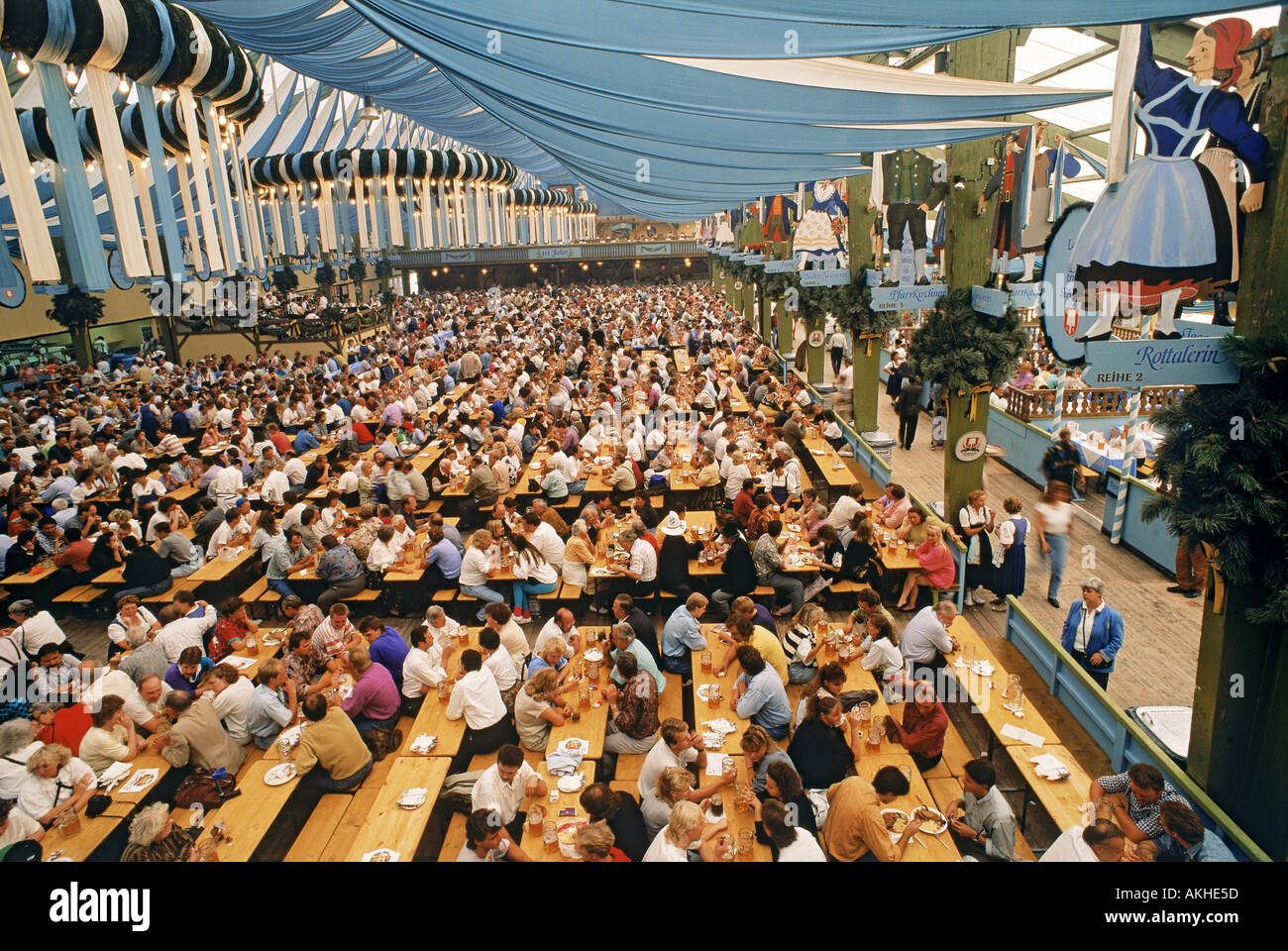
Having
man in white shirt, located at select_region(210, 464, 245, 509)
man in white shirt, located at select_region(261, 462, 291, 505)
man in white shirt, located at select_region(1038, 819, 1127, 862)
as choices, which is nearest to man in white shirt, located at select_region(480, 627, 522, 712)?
man in white shirt, located at select_region(1038, 819, 1127, 862)

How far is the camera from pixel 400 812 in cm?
398

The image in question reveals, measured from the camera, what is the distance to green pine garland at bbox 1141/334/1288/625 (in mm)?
3307

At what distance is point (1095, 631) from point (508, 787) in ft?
14.2

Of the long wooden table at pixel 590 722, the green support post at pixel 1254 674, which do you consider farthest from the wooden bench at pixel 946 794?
the long wooden table at pixel 590 722

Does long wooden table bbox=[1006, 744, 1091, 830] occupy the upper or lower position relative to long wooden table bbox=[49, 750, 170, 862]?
lower

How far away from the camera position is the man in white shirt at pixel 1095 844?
3.14m

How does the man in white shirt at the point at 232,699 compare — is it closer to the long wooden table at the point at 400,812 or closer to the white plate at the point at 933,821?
the long wooden table at the point at 400,812

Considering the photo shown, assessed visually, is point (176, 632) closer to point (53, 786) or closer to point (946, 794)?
point (53, 786)

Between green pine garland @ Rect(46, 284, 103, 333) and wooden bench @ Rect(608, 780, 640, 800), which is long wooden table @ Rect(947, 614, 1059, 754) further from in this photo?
green pine garland @ Rect(46, 284, 103, 333)

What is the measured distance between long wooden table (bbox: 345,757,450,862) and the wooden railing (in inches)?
424

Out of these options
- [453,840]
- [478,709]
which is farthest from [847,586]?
[453,840]

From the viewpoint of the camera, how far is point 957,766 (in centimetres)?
438

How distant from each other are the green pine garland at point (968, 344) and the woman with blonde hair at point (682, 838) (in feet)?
18.7
